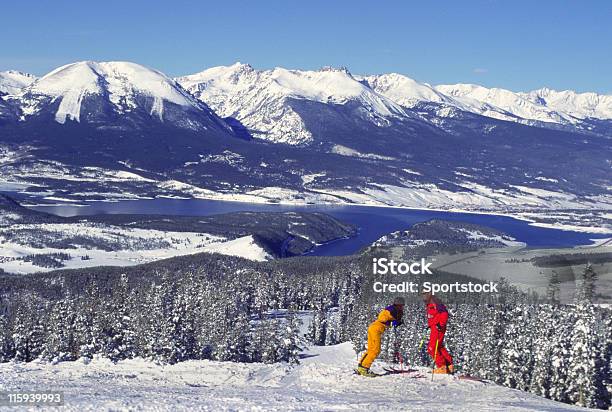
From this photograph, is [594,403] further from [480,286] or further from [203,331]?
[203,331]

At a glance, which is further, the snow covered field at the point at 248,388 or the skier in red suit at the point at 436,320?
the skier in red suit at the point at 436,320

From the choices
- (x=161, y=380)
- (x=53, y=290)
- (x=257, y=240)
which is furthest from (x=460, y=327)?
(x=257, y=240)

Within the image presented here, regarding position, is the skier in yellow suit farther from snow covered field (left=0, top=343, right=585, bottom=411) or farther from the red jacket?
snow covered field (left=0, top=343, right=585, bottom=411)

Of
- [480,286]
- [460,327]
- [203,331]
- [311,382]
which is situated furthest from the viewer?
[203,331]

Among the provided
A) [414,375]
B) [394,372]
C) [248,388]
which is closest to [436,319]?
[414,375]

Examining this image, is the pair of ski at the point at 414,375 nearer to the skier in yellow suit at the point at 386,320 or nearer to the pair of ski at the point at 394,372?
the pair of ski at the point at 394,372

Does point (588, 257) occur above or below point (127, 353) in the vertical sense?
above

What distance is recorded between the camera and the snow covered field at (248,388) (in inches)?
1008

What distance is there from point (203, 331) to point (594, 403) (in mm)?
30263

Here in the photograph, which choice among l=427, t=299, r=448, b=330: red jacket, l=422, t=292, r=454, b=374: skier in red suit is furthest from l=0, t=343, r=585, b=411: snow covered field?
l=427, t=299, r=448, b=330: red jacket

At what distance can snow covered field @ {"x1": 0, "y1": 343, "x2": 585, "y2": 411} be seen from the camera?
84.0 ft

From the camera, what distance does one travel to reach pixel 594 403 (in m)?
37.5

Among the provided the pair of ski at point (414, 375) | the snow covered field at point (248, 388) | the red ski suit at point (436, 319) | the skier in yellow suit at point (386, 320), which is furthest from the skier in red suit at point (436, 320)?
the skier in yellow suit at point (386, 320)

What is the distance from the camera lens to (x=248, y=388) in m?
30.8
